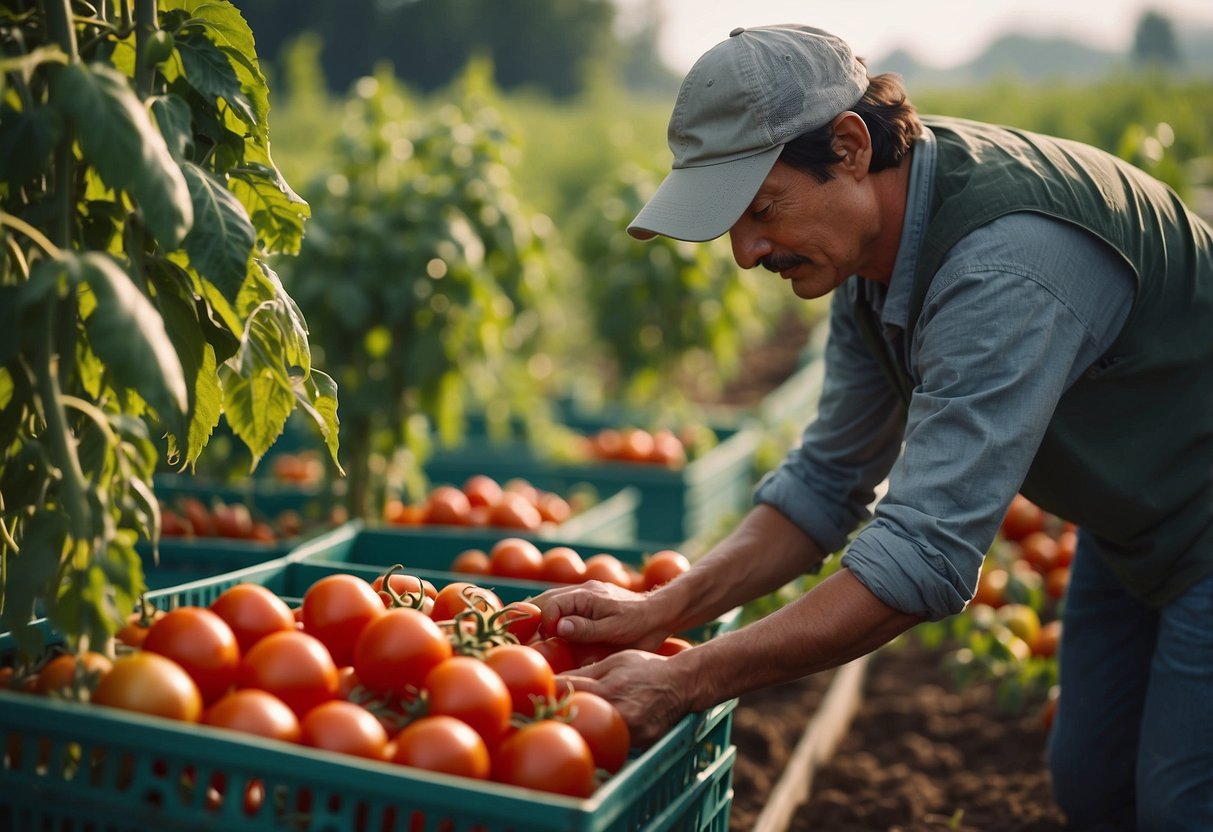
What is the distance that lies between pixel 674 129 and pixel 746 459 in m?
3.62

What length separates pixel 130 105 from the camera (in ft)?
4.90

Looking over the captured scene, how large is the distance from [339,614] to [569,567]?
0.84 m

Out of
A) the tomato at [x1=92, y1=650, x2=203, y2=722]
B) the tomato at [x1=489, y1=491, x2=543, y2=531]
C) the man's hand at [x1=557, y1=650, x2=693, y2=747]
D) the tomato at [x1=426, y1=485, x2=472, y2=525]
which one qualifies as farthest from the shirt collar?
the tomato at [x1=426, y1=485, x2=472, y2=525]

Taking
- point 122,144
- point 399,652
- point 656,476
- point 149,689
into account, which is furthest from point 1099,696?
point 122,144

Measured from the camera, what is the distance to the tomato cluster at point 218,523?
3871 mm

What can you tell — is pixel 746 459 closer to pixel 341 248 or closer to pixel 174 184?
pixel 341 248

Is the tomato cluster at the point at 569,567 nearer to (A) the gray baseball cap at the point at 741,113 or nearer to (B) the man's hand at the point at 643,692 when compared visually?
(B) the man's hand at the point at 643,692

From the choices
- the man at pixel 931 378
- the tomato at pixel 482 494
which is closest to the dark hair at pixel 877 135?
the man at pixel 931 378

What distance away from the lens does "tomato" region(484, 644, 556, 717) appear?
173 cm

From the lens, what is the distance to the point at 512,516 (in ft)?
12.5

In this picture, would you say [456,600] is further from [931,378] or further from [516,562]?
[931,378]

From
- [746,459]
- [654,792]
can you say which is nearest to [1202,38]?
[746,459]

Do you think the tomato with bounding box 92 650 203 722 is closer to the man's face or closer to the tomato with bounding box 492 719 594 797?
the tomato with bounding box 492 719 594 797

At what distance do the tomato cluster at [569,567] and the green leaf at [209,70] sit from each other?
117cm
